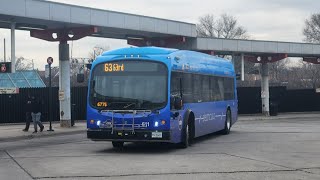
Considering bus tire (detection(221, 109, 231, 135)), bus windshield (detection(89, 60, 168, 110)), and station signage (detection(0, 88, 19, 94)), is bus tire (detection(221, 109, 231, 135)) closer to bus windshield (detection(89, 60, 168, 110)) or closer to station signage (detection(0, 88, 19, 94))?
bus windshield (detection(89, 60, 168, 110))

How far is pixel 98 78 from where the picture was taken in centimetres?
1590

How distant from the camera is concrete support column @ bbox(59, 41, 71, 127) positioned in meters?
25.7

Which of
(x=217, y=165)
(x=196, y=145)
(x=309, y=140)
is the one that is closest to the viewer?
(x=217, y=165)

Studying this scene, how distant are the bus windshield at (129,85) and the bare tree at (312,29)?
76360 mm

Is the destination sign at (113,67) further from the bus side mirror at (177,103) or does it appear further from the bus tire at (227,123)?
the bus tire at (227,123)

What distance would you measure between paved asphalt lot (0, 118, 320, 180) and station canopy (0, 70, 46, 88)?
28.6m

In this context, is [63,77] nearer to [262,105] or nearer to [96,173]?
[96,173]

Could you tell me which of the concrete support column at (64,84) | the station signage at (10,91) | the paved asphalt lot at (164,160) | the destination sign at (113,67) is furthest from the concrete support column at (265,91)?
the destination sign at (113,67)

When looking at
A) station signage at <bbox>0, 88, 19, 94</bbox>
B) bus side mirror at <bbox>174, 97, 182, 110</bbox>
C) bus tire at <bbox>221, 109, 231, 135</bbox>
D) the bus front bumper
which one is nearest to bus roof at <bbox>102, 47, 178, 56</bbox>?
bus side mirror at <bbox>174, 97, 182, 110</bbox>

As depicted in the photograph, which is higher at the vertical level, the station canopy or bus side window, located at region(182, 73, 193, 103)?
the station canopy

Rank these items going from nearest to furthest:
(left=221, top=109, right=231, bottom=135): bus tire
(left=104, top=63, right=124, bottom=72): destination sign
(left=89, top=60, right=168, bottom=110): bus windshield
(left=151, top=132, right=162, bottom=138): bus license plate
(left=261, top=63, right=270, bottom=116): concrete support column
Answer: (left=151, top=132, right=162, bottom=138): bus license plate, (left=89, top=60, right=168, bottom=110): bus windshield, (left=104, top=63, right=124, bottom=72): destination sign, (left=221, top=109, right=231, bottom=135): bus tire, (left=261, top=63, right=270, bottom=116): concrete support column

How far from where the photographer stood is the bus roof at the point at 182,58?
16.0 meters

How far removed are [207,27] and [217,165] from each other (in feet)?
272

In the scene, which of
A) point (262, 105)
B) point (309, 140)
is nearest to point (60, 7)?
point (309, 140)
